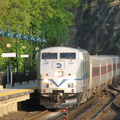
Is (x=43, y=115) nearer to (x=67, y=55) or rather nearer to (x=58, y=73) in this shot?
(x=58, y=73)

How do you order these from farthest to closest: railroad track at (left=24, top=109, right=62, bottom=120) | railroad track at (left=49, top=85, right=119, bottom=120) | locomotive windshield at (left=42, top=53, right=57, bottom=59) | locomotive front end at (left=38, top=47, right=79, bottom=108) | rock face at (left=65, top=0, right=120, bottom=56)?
rock face at (left=65, top=0, right=120, bottom=56), locomotive windshield at (left=42, top=53, right=57, bottom=59), locomotive front end at (left=38, top=47, right=79, bottom=108), railroad track at (left=49, top=85, right=119, bottom=120), railroad track at (left=24, top=109, right=62, bottom=120)

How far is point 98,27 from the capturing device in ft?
301

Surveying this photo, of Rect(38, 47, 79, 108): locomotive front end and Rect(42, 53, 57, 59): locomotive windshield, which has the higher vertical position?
Rect(42, 53, 57, 59): locomotive windshield

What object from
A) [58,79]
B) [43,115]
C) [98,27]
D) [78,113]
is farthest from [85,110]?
[98,27]

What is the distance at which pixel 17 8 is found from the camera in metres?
51.2

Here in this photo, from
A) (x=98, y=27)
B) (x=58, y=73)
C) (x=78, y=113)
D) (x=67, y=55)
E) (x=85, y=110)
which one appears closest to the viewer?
(x=78, y=113)

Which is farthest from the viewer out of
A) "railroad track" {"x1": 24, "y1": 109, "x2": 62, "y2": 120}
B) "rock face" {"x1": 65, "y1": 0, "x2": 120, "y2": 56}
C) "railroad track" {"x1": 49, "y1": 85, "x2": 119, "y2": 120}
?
"rock face" {"x1": 65, "y1": 0, "x2": 120, "y2": 56}

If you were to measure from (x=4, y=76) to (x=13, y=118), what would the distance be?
10768 millimetres

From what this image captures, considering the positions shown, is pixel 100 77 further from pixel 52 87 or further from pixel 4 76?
pixel 52 87

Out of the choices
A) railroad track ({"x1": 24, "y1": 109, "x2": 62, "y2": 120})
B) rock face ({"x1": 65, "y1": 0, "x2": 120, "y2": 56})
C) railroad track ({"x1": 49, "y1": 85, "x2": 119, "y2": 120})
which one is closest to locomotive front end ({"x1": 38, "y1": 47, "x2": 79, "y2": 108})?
railroad track ({"x1": 24, "y1": 109, "x2": 62, "y2": 120})

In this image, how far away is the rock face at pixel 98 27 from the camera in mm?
83688

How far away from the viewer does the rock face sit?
83688 mm

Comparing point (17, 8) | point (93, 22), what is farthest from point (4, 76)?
point (93, 22)

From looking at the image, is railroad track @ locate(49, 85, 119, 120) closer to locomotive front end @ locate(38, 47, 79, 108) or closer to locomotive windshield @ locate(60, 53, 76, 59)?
locomotive front end @ locate(38, 47, 79, 108)
